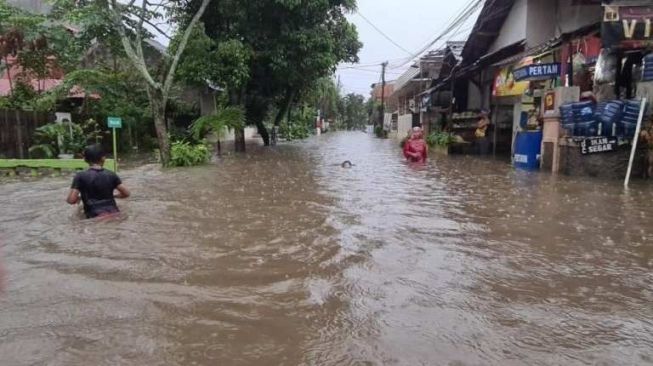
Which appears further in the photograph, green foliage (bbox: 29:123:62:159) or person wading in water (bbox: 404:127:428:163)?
person wading in water (bbox: 404:127:428:163)

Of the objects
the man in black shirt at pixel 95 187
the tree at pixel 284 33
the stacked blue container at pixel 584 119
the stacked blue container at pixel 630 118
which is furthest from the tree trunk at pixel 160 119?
the stacked blue container at pixel 630 118

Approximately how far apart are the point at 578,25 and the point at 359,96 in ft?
313

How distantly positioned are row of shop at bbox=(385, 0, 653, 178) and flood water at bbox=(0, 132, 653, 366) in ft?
8.58

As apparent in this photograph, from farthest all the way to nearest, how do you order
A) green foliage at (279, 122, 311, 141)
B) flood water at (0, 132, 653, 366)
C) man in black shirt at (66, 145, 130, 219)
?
green foliage at (279, 122, 311, 141) < man in black shirt at (66, 145, 130, 219) < flood water at (0, 132, 653, 366)

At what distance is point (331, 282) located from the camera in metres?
4.45

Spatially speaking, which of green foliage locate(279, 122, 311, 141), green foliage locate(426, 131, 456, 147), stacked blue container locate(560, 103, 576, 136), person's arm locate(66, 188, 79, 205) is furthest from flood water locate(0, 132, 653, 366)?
green foliage locate(279, 122, 311, 141)

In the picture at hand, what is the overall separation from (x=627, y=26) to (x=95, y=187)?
9.19 meters

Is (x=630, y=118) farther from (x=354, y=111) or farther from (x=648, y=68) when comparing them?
(x=354, y=111)

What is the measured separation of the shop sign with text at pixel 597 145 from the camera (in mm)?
10578

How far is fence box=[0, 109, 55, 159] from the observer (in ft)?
47.3

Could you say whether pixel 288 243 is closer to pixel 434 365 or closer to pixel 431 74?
pixel 434 365

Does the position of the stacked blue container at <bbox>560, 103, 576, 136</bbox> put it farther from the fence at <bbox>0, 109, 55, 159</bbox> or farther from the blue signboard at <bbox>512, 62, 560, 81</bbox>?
the fence at <bbox>0, 109, 55, 159</bbox>

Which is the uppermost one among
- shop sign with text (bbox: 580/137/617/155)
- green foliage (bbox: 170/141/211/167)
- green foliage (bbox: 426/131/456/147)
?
shop sign with text (bbox: 580/137/617/155)

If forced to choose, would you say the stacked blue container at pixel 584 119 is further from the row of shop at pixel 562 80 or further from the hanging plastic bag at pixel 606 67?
→ the hanging plastic bag at pixel 606 67
